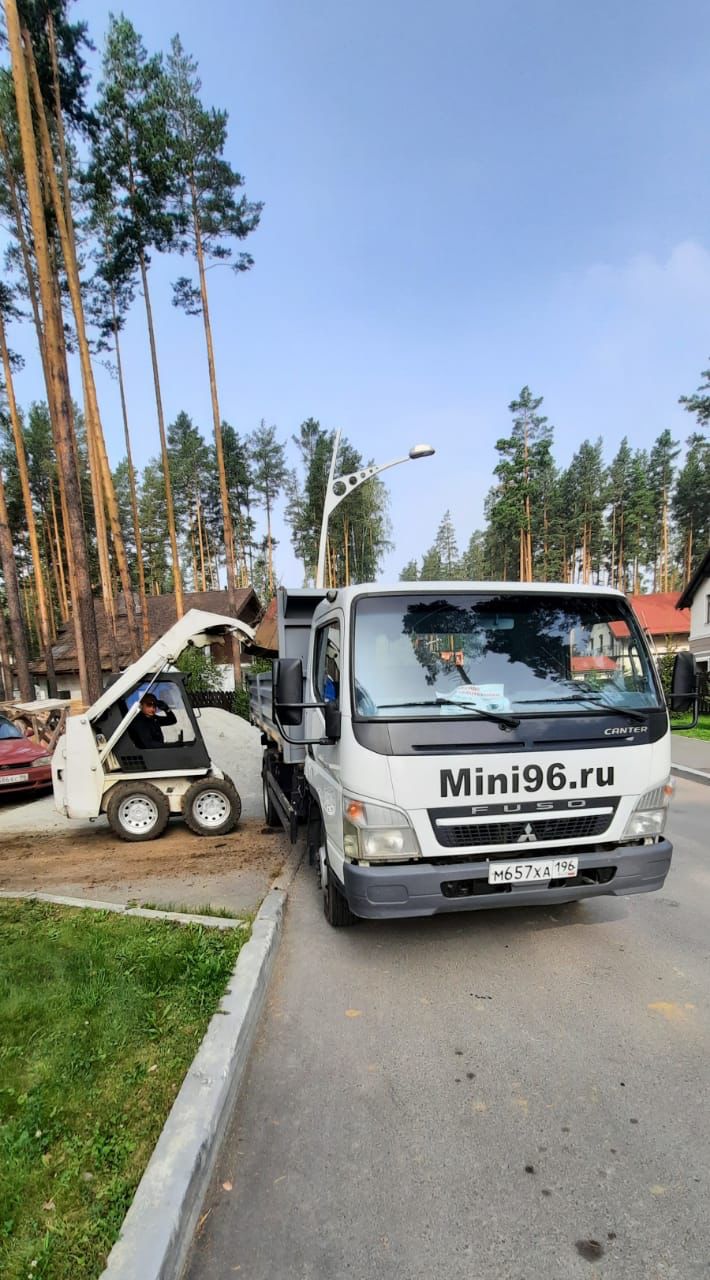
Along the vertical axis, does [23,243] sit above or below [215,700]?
above

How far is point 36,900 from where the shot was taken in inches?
194

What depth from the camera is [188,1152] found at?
216 centimetres

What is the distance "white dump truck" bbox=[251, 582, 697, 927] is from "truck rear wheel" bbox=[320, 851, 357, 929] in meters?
0.03

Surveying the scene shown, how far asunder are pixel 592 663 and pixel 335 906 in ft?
8.08

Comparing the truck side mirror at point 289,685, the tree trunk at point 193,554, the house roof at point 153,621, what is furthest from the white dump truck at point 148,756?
the tree trunk at point 193,554

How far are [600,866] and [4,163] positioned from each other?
23.2 meters

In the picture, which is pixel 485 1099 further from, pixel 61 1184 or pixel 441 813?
pixel 61 1184

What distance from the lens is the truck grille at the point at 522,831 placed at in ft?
11.3

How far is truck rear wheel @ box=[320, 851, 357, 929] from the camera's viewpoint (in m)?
4.23

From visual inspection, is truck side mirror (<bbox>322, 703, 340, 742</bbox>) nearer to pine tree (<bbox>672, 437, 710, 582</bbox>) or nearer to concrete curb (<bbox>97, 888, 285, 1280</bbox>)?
concrete curb (<bbox>97, 888, 285, 1280</bbox>)

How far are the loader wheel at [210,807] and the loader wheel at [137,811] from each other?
0.30m

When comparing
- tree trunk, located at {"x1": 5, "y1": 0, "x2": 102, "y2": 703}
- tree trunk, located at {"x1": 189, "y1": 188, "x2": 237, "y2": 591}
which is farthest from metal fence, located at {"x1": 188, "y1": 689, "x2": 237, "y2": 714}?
tree trunk, located at {"x1": 5, "y1": 0, "x2": 102, "y2": 703}

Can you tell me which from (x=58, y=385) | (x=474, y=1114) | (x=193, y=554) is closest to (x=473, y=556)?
(x=193, y=554)

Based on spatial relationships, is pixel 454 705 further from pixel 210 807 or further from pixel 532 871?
pixel 210 807
